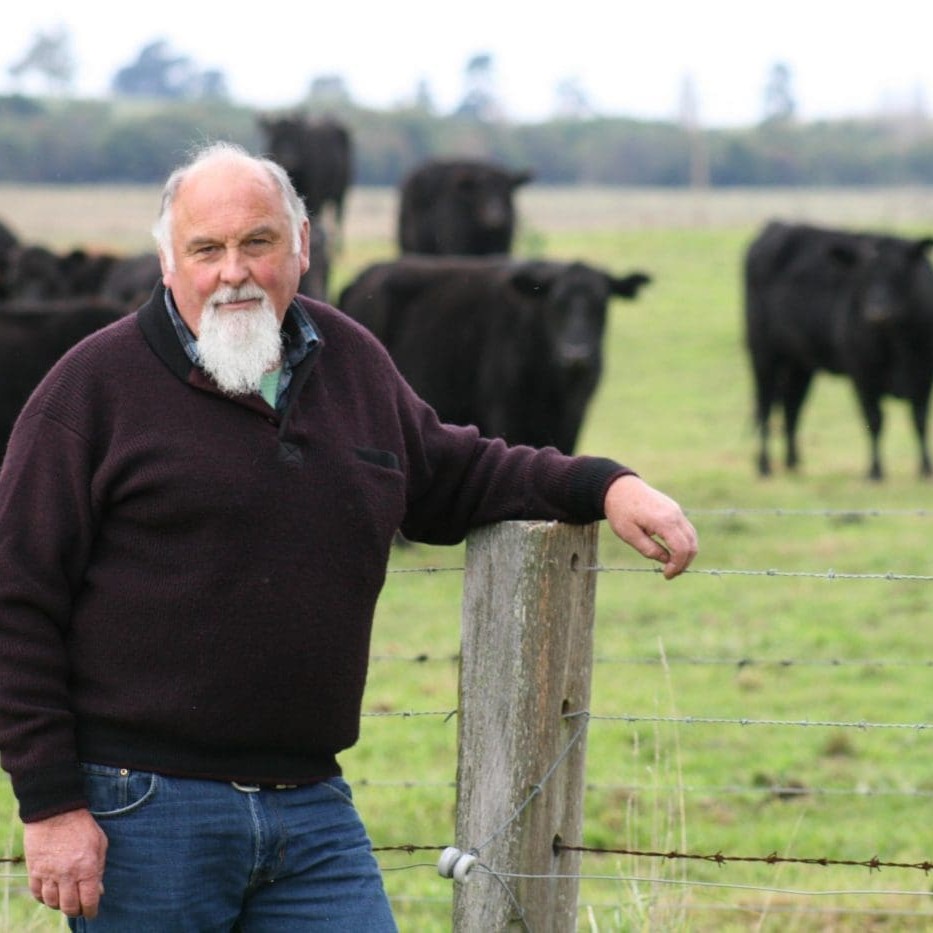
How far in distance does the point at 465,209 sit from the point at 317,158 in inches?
300

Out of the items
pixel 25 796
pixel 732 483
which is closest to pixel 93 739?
pixel 25 796

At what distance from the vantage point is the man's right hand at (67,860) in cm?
316

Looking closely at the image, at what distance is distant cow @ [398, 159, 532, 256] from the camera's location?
72.1 ft

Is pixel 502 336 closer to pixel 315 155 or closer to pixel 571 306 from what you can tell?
pixel 571 306

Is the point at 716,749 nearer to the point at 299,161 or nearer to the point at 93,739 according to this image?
the point at 93,739

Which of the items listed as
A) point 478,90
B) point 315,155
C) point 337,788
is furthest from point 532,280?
point 478,90

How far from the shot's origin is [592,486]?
364cm

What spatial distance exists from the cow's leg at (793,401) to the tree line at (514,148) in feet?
157

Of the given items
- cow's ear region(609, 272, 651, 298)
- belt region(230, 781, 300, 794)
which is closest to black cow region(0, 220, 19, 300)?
cow's ear region(609, 272, 651, 298)

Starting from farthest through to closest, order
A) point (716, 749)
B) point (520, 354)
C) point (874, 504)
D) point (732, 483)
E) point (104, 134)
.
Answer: point (104, 134)
point (732, 483)
point (874, 504)
point (520, 354)
point (716, 749)

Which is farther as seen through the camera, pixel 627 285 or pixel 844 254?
pixel 844 254

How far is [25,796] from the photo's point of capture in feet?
10.3

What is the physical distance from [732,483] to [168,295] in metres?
12.6

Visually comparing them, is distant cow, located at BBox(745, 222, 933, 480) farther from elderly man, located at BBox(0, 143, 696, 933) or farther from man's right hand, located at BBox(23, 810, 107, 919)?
man's right hand, located at BBox(23, 810, 107, 919)
